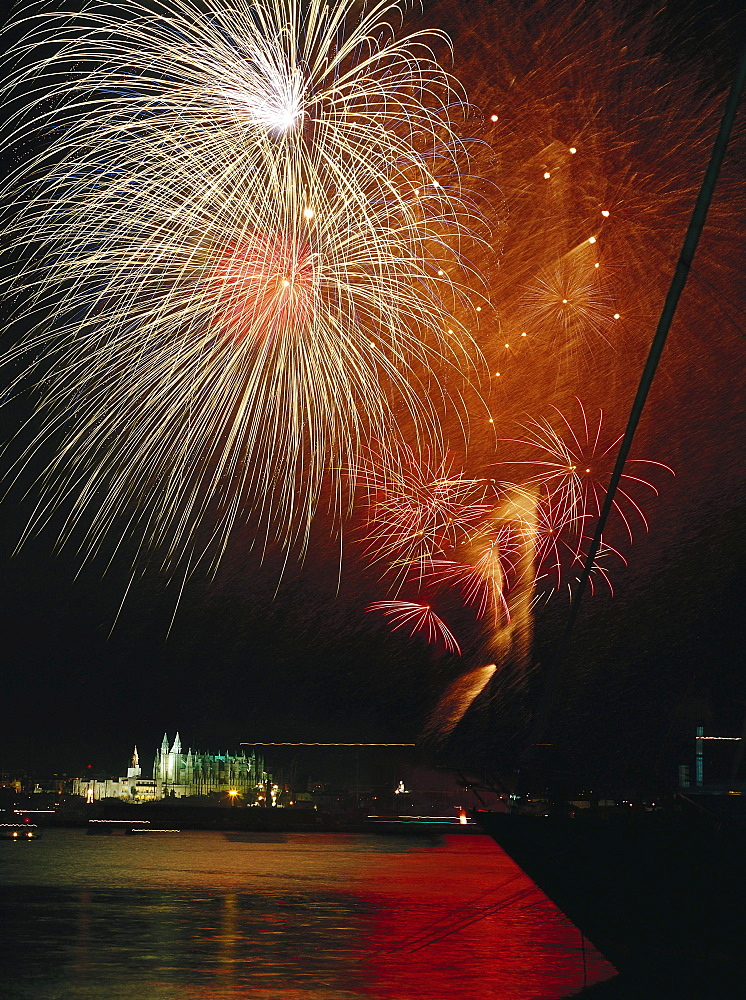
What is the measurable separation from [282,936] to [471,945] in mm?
4287

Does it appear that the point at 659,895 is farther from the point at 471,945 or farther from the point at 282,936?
the point at 282,936

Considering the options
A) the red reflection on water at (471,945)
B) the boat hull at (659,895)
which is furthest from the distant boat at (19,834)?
the boat hull at (659,895)

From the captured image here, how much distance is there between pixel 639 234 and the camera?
77.0 ft

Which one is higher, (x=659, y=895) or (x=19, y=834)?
(x=659, y=895)

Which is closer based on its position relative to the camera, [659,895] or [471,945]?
[659,895]

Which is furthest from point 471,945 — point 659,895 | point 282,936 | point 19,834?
point 19,834

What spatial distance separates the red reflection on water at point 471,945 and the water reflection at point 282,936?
47 millimetres

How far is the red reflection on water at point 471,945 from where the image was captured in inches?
827

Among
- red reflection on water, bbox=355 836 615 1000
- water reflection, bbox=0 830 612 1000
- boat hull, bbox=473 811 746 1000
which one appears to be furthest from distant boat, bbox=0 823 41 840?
boat hull, bbox=473 811 746 1000

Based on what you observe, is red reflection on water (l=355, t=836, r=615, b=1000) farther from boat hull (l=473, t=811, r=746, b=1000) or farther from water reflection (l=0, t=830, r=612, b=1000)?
boat hull (l=473, t=811, r=746, b=1000)

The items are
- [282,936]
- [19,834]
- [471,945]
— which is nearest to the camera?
[471,945]

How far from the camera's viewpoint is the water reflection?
20750mm

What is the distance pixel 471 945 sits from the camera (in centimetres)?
2736

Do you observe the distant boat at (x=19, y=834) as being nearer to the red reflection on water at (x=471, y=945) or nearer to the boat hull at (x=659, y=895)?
the red reflection on water at (x=471, y=945)
